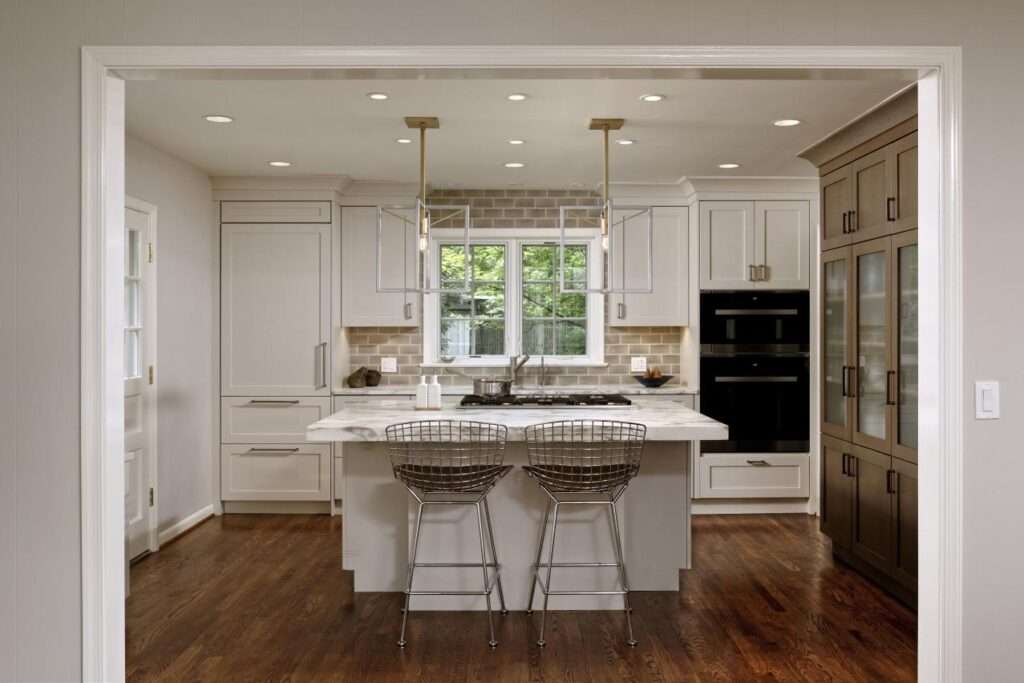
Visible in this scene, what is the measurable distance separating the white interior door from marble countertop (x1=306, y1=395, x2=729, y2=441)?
4.34 ft

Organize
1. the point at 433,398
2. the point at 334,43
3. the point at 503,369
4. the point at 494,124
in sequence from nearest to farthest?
the point at 334,43 < the point at 494,124 < the point at 433,398 < the point at 503,369

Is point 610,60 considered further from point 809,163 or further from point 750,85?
point 809,163

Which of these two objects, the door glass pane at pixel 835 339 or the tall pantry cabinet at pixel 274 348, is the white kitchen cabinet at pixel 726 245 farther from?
the tall pantry cabinet at pixel 274 348

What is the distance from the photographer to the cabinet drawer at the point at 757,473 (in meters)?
6.01

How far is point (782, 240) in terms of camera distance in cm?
607

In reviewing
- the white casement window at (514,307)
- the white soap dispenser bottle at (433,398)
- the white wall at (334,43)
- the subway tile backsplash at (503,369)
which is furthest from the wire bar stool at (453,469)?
the white casement window at (514,307)

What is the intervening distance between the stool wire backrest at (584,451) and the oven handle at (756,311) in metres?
2.59

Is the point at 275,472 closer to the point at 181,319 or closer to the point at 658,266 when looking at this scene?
the point at 181,319

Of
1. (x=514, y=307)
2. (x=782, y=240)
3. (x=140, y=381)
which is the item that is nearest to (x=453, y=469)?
(x=140, y=381)

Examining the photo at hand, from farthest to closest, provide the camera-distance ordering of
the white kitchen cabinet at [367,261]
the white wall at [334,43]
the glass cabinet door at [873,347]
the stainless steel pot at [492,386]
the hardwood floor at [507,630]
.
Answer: the white kitchen cabinet at [367,261]
the stainless steel pot at [492,386]
the glass cabinet door at [873,347]
the hardwood floor at [507,630]
the white wall at [334,43]

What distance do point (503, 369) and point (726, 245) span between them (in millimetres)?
1958

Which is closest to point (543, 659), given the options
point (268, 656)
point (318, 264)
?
point (268, 656)
